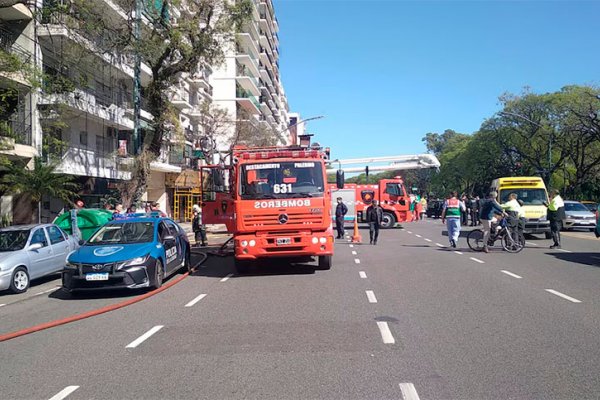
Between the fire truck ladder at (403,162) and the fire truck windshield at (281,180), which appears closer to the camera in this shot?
the fire truck windshield at (281,180)

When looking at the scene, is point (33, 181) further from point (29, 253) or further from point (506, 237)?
point (506, 237)

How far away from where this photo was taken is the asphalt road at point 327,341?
5035 millimetres

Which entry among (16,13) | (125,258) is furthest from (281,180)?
(16,13)

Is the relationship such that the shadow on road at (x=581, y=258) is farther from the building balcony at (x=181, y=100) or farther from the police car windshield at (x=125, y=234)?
the building balcony at (x=181, y=100)

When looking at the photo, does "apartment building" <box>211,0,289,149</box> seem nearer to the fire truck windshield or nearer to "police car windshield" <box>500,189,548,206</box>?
"police car windshield" <box>500,189,548,206</box>

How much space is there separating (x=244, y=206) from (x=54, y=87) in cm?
834

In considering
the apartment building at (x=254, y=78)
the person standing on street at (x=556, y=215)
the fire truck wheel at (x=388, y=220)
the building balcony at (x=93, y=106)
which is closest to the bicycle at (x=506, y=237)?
the person standing on street at (x=556, y=215)

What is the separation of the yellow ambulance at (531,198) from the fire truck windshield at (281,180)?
10246mm

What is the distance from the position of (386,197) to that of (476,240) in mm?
13726

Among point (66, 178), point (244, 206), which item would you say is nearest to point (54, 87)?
point (66, 178)

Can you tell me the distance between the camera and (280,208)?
40.7 ft

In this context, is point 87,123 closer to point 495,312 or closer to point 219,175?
point 219,175

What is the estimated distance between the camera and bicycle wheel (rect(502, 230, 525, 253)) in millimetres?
16266

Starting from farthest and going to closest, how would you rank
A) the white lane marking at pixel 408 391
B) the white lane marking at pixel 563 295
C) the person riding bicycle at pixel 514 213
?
the person riding bicycle at pixel 514 213, the white lane marking at pixel 563 295, the white lane marking at pixel 408 391
